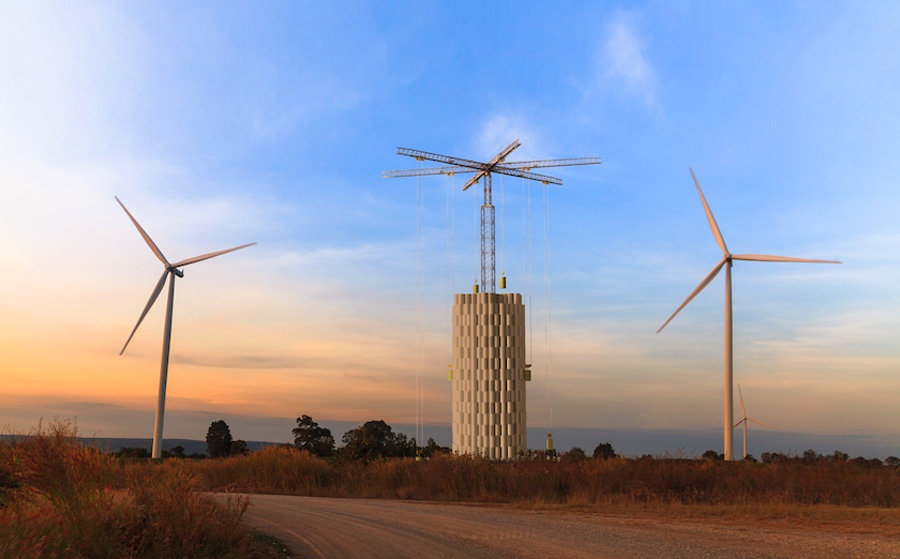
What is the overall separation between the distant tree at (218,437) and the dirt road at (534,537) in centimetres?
6352

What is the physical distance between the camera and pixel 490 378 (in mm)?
59938

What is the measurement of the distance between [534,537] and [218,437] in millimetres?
73770

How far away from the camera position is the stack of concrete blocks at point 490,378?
5966 cm

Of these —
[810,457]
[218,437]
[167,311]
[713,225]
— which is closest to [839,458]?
[810,457]

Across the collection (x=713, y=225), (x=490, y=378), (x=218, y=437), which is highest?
(x=713, y=225)

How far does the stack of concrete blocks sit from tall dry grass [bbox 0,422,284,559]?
42.5 m

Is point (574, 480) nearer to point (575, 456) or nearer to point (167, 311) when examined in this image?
point (575, 456)

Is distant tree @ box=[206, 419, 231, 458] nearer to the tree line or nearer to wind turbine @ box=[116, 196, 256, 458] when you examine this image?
the tree line

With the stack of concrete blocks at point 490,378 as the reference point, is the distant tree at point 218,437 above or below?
below

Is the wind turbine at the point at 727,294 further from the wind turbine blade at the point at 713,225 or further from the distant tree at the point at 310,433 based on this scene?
the distant tree at the point at 310,433

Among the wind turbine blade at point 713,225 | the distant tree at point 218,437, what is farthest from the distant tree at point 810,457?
the distant tree at point 218,437

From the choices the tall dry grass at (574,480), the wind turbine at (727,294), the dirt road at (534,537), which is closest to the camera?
the dirt road at (534,537)

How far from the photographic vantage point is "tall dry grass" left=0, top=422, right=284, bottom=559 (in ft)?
45.8

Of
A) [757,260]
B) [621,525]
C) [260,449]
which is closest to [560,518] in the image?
[621,525]
